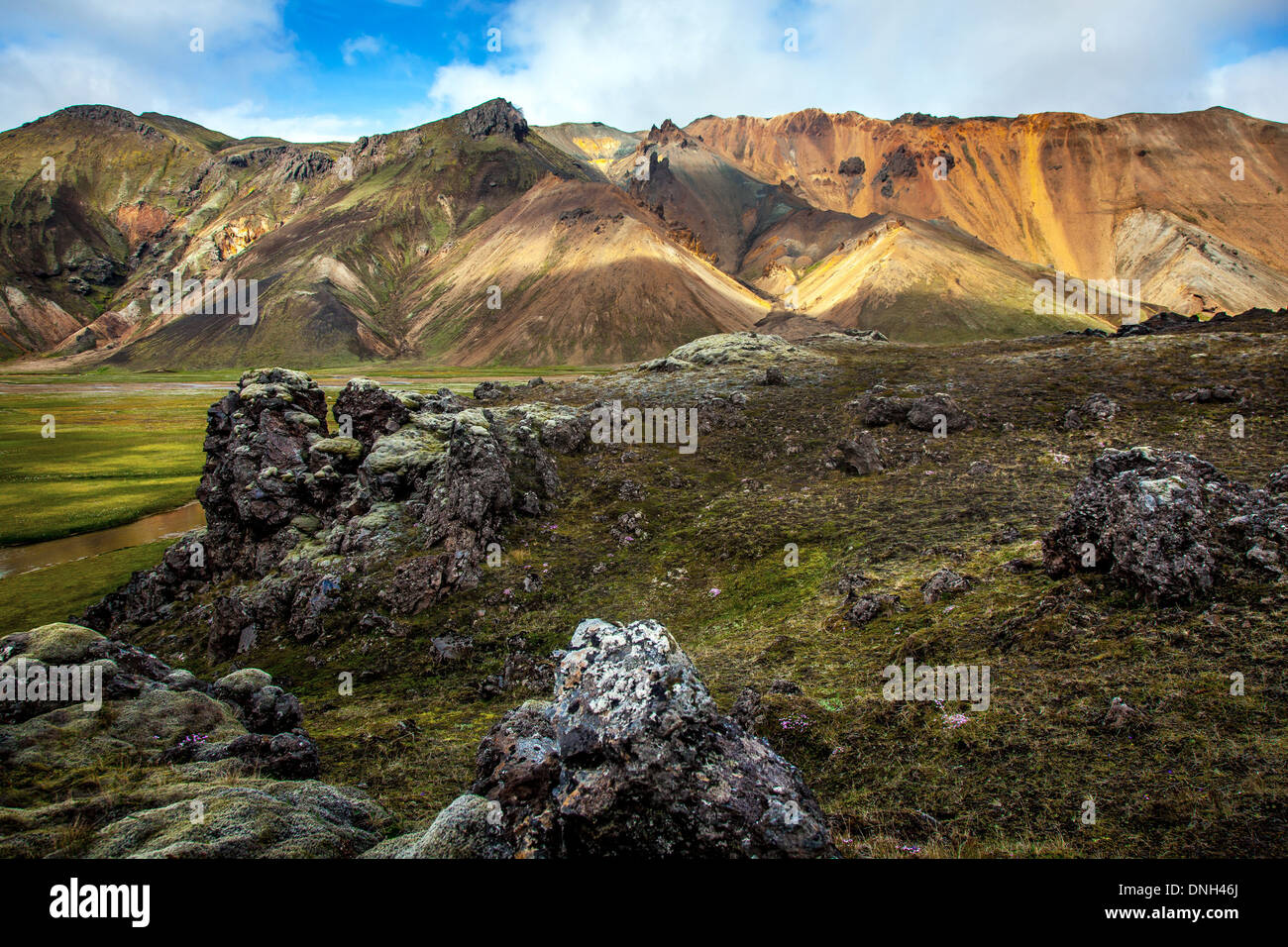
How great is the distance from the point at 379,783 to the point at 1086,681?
43.3 feet

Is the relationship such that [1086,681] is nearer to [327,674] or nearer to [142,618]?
[327,674]

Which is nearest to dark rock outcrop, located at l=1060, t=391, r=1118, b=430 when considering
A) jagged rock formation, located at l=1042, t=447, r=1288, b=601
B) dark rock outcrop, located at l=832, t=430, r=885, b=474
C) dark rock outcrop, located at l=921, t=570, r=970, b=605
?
dark rock outcrop, located at l=832, t=430, r=885, b=474

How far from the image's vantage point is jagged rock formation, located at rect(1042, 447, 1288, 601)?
1164cm

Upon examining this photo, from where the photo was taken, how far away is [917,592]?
16562 mm

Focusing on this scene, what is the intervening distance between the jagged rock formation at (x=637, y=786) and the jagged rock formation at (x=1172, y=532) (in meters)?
10.1

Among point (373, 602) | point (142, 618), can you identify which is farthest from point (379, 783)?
point (142, 618)

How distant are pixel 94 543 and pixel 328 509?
2360 centimetres

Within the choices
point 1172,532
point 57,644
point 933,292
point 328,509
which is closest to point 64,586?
point 328,509

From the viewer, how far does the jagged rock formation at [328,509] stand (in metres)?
22.0

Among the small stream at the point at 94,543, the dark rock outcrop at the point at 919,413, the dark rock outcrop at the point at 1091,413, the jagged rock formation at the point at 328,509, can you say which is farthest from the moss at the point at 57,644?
the dark rock outcrop at the point at 1091,413

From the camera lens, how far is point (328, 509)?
89.2ft

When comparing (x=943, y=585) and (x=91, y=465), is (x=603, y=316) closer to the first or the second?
→ (x=91, y=465)

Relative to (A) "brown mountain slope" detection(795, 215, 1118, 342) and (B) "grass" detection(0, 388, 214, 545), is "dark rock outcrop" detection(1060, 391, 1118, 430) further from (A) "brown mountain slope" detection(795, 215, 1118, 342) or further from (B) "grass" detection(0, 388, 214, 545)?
(A) "brown mountain slope" detection(795, 215, 1118, 342)

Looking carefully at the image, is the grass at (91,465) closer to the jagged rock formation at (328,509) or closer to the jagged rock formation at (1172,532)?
the jagged rock formation at (328,509)
